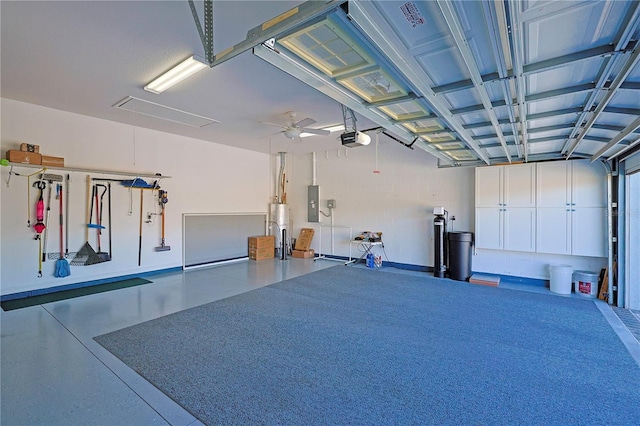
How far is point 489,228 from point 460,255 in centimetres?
76

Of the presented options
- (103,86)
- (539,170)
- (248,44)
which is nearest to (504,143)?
(539,170)

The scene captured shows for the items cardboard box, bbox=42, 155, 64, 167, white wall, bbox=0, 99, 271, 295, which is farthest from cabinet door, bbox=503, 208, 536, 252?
cardboard box, bbox=42, 155, 64, 167

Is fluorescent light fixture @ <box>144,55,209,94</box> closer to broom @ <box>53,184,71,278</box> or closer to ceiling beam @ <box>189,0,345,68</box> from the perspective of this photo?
ceiling beam @ <box>189,0,345,68</box>

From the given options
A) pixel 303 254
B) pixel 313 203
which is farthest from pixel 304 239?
pixel 313 203

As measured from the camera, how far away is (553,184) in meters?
Result: 5.25

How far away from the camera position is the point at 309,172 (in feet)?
28.8

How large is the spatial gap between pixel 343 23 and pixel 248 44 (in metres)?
0.61

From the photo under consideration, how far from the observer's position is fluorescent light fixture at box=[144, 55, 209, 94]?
3.29m

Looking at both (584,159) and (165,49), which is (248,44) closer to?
(165,49)

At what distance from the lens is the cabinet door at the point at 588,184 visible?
16.1 ft

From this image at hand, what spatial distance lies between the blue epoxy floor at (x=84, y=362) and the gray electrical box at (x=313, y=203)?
141 inches

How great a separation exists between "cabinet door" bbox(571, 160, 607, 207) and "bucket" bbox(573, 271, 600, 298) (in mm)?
1161

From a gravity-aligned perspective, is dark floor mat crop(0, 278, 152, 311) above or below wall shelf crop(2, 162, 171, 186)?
below

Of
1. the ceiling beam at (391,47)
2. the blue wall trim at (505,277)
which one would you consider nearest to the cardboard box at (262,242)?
the blue wall trim at (505,277)
